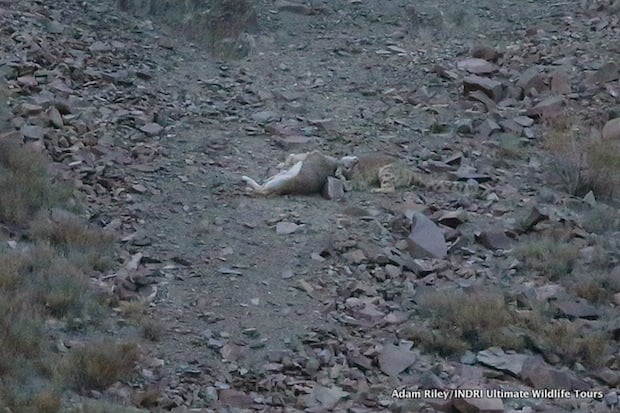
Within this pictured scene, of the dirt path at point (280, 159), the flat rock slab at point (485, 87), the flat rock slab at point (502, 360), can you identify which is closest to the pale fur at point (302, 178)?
the dirt path at point (280, 159)

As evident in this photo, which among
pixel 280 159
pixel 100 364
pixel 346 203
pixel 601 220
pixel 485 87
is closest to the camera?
pixel 100 364

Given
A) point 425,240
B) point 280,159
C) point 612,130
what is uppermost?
point 612,130

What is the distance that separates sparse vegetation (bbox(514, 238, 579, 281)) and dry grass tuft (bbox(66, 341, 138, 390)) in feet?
10.8

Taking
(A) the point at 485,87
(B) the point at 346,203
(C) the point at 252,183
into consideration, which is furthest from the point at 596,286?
(A) the point at 485,87

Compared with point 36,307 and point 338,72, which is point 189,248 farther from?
point 338,72

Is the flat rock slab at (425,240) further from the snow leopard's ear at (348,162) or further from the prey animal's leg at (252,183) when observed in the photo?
the prey animal's leg at (252,183)

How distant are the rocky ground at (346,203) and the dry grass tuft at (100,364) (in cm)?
11

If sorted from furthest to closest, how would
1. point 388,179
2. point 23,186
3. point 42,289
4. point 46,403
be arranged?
point 388,179
point 23,186
point 42,289
point 46,403

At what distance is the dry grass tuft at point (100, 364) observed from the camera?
679cm

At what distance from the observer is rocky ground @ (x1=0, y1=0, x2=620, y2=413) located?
7.35 m

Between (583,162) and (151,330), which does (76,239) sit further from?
(583,162)

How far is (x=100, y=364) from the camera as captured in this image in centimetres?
689

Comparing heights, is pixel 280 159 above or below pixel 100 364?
below

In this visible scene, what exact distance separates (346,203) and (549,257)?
6.11ft
